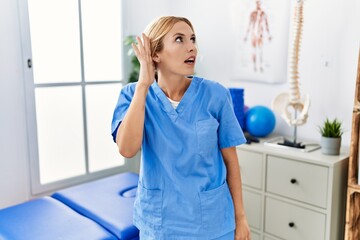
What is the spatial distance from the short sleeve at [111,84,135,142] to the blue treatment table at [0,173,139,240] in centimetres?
65

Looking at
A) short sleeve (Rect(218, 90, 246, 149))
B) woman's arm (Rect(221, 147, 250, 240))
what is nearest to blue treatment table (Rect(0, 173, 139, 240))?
woman's arm (Rect(221, 147, 250, 240))

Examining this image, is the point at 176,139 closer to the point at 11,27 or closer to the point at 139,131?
the point at 139,131

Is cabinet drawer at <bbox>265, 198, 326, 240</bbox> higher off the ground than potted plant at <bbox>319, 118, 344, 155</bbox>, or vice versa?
potted plant at <bbox>319, 118, 344, 155</bbox>

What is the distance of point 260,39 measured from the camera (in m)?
2.34

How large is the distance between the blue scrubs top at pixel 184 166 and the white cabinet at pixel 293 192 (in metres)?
0.76

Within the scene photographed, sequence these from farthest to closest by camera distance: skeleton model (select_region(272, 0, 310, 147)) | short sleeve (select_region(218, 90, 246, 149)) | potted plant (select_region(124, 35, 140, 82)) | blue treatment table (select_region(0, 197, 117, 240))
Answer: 1. potted plant (select_region(124, 35, 140, 82))
2. skeleton model (select_region(272, 0, 310, 147))
3. blue treatment table (select_region(0, 197, 117, 240))
4. short sleeve (select_region(218, 90, 246, 149))

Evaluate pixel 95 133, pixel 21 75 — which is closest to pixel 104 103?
pixel 95 133

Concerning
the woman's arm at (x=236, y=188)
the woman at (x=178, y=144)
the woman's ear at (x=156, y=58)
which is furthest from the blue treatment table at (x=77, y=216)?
the woman's ear at (x=156, y=58)

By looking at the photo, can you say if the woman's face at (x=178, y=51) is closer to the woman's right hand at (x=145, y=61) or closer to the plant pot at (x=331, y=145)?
the woman's right hand at (x=145, y=61)

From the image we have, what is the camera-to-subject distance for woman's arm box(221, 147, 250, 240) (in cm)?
122

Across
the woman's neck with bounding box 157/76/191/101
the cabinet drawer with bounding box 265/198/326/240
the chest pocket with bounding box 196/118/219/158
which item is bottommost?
the cabinet drawer with bounding box 265/198/326/240

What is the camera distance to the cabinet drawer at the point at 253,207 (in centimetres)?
202

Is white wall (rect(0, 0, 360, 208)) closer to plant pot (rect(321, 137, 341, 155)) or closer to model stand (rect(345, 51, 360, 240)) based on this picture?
plant pot (rect(321, 137, 341, 155))

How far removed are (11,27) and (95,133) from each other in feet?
2.94
